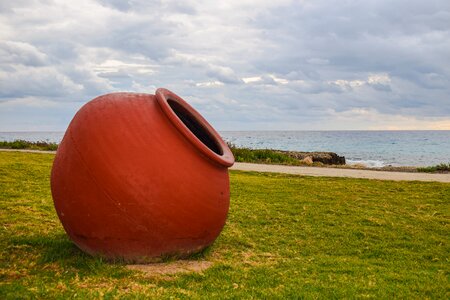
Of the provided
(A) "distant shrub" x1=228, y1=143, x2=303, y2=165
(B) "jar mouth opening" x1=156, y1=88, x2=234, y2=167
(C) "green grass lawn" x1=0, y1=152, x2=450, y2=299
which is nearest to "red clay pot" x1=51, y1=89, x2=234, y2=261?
(B) "jar mouth opening" x1=156, y1=88, x2=234, y2=167

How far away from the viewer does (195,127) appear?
7.97 meters

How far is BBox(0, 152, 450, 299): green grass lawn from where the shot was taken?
566 centimetres

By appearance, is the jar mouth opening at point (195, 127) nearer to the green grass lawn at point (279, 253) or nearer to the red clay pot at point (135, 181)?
the red clay pot at point (135, 181)

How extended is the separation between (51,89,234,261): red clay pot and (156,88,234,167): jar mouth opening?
0.02m

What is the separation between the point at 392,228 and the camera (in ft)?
31.7

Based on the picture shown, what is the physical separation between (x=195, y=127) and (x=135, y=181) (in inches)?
81.0

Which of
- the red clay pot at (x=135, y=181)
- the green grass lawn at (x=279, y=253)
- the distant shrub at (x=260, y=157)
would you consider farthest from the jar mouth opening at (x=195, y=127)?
the distant shrub at (x=260, y=157)

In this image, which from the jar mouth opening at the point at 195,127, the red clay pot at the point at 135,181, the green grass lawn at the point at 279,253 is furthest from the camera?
the jar mouth opening at the point at 195,127

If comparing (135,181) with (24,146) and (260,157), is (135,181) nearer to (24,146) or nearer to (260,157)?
(260,157)

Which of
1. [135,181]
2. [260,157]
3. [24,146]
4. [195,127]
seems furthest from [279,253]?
[24,146]

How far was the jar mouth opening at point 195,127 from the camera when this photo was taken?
6.51 metres

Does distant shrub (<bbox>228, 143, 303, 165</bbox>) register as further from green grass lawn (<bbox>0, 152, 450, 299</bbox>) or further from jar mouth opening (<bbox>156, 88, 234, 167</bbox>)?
jar mouth opening (<bbox>156, 88, 234, 167</bbox>)

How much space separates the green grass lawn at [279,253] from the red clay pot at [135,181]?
465mm

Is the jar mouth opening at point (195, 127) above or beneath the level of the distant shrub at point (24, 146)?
above
